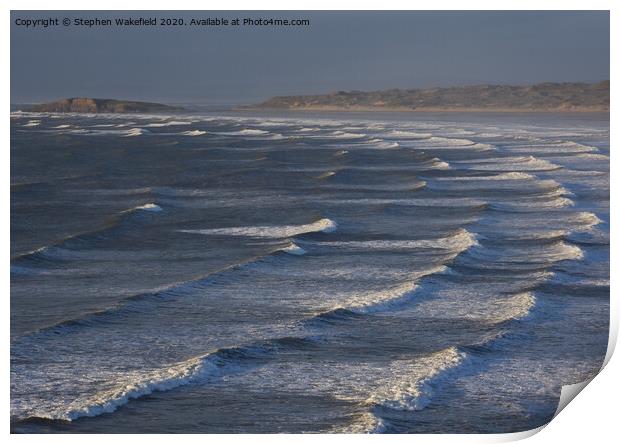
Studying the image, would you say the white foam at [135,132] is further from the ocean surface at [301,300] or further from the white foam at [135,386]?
the white foam at [135,386]

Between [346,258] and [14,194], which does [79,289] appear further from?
[14,194]

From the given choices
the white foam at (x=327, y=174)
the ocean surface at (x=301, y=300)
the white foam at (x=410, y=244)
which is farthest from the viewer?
the white foam at (x=327, y=174)

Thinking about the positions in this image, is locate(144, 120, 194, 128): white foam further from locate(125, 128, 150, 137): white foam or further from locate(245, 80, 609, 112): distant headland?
locate(245, 80, 609, 112): distant headland

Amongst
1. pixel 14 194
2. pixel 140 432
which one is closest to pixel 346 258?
pixel 140 432

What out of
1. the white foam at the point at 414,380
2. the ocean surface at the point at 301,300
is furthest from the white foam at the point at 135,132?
the white foam at the point at 414,380

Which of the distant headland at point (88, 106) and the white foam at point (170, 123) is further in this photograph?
the white foam at point (170, 123)

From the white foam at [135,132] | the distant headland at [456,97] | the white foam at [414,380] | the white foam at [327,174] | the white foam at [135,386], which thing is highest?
the distant headland at [456,97]

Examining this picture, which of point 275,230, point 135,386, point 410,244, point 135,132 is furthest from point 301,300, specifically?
point 135,132
